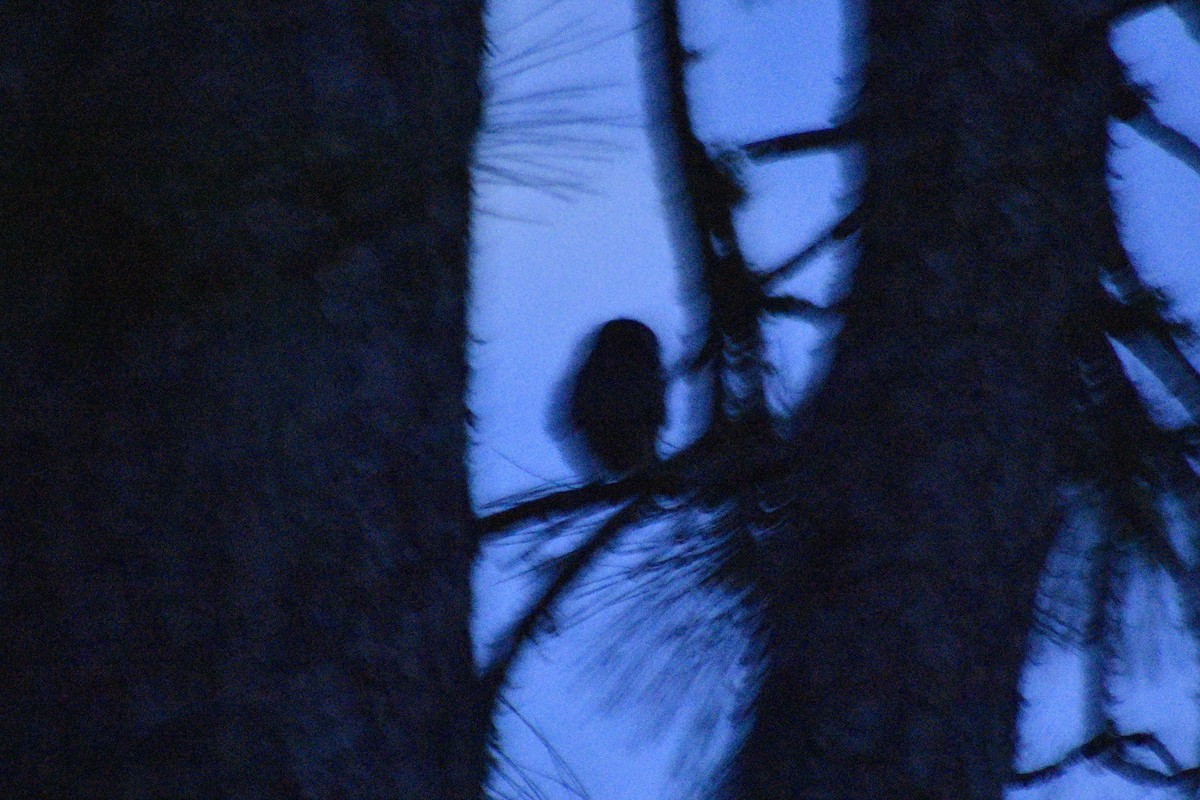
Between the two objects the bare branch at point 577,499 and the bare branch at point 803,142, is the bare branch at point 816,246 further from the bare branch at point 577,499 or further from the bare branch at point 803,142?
the bare branch at point 577,499

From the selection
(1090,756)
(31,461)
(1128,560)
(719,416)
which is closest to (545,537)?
(719,416)

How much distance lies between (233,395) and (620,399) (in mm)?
450

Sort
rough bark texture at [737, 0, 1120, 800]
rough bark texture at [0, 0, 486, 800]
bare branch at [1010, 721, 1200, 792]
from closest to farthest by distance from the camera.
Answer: rough bark texture at [0, 0, 486, 800], rough bark texture at [737, 0, 1120, 800], bare branch at [1010, 721, 1200, 792]

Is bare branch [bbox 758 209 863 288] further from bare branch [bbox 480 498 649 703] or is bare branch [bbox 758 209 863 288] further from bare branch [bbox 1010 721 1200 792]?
bare branch [bbox 1010 721 1200 792]

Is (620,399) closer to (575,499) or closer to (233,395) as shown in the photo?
(575,499)

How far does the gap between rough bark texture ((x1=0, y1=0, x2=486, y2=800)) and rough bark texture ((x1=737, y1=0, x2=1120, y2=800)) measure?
1.23 feet

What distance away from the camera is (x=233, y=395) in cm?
82

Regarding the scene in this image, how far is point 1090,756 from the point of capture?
138cm

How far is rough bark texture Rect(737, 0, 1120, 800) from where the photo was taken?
3.25 ft

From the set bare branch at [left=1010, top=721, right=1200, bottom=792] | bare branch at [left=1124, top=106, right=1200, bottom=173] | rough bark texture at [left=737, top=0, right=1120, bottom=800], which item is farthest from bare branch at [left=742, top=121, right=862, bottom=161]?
bare branch at [left=1010, top=721, right=1200, bottom=792]

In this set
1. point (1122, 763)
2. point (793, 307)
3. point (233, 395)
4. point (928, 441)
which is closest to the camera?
point (233, 395)

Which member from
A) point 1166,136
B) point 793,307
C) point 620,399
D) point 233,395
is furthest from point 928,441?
point 233,395

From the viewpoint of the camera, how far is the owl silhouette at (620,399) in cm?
110

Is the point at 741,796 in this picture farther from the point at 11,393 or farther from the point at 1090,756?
the point at 11,393
